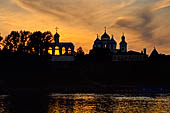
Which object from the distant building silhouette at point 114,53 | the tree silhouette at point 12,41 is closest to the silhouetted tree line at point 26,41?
the tree silhouette at point 12,41

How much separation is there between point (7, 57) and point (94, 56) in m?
35.3

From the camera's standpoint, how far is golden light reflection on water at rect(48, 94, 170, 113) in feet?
199

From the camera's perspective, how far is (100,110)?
60406mm

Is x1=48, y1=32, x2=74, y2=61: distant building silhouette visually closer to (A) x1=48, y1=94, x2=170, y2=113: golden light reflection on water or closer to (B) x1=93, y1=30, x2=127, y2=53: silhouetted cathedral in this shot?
(B) x1=93, y1=30, x2=127, y2=53: silhouetted cathedral

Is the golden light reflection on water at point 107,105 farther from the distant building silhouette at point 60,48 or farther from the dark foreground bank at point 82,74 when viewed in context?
the distant building silhouette at point 60,48

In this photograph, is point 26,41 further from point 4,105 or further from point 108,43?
point 4,105

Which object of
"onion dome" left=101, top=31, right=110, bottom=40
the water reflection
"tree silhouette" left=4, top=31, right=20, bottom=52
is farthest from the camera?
"onion dome" left=101, top=31, right=110, bottom=40

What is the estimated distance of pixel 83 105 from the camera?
2613 inches

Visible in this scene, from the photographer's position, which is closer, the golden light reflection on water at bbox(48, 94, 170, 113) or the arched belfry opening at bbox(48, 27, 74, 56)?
the golden light reflection on water at bbox(48, 94, 170, 113)

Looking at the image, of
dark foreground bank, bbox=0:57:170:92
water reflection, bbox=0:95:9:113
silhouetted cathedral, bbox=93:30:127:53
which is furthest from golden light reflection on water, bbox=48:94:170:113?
silhouetted cathedral, bbox=93:30:127:53

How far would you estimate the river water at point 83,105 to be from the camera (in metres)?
60.7

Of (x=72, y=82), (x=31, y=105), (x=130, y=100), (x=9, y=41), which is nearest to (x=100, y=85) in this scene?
(x=72, y=82)

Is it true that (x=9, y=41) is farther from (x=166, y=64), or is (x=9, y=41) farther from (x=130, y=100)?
(x=130, y=100)

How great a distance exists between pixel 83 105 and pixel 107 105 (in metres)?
4.26
